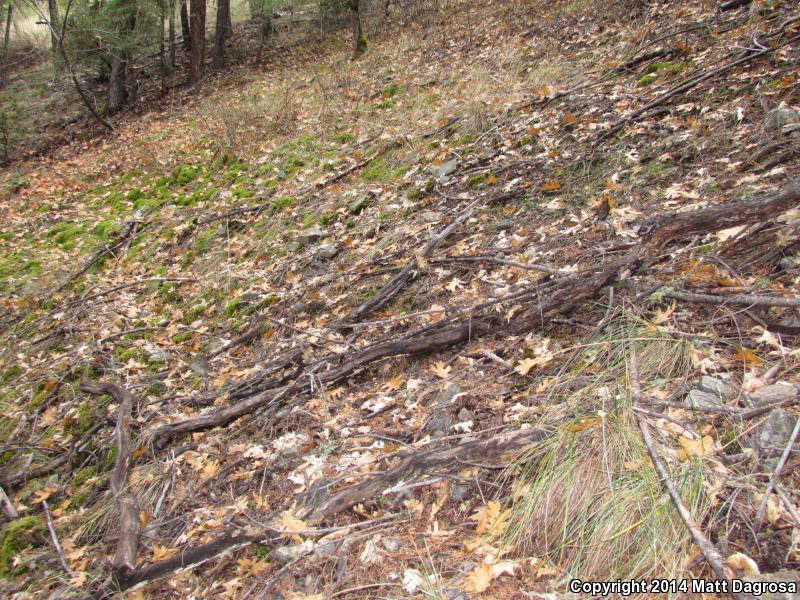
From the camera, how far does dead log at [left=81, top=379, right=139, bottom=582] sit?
2785 millimetres

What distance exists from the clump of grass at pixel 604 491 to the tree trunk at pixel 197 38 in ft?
49.5

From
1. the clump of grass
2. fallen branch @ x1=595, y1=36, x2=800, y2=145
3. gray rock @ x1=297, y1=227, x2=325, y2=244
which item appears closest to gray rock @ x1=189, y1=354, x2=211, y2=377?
gray rock @ x1=297, y1=227, x2=325, y2=244

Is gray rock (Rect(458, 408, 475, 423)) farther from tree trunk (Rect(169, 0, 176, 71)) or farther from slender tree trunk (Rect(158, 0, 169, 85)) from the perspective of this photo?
tree trunk (Rect(169, 0, 176, 71))

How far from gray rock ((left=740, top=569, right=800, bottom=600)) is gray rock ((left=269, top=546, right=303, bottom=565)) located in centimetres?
178

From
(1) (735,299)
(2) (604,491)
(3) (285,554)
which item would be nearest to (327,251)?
(3) (285,554)

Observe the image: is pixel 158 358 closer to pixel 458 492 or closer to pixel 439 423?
pixel 439 423

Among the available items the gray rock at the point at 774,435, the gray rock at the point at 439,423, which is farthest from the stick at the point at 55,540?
the gray rock at the point at 774,435

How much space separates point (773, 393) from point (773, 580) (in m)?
0.83

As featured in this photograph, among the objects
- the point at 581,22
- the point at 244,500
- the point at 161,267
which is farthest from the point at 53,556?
the point at 581,22

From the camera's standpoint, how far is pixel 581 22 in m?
8.64

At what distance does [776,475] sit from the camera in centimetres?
182

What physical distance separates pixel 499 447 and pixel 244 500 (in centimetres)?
154

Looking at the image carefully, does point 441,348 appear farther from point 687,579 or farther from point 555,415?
point 687,579

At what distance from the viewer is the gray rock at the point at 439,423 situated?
2.82 metres
